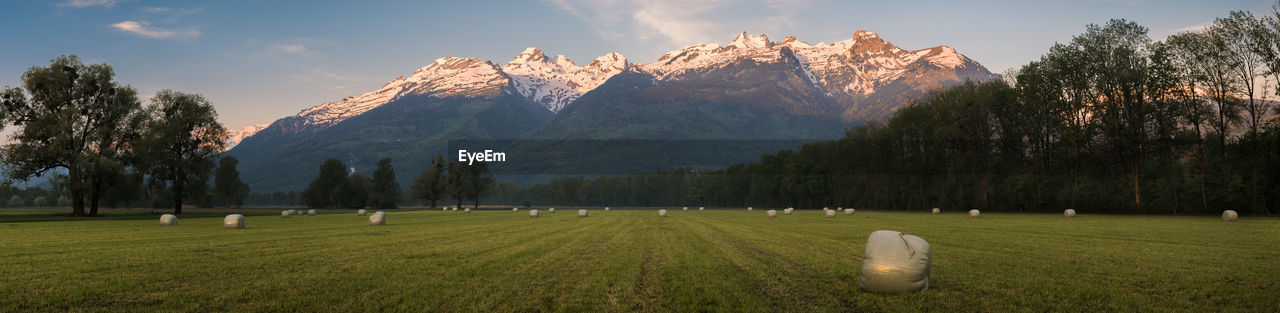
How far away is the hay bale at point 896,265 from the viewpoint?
1079 centimetres

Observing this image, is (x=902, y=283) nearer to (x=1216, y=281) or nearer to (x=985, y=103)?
(x=1216, y=281)

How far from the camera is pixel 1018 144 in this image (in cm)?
7412

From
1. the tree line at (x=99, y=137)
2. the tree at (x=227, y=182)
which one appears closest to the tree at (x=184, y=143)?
the tree line at (x=99, y=137)

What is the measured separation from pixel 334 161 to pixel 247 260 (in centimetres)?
13447

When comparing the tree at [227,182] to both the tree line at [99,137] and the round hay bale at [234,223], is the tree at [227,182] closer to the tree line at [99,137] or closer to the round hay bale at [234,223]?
the tree line at [99,137]

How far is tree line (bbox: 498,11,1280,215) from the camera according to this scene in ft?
164

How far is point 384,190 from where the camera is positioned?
5433 inches

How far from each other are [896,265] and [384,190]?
141362 mm

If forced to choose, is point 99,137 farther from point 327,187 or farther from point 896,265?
point 327,187

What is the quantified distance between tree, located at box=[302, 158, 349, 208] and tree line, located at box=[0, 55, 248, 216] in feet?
228

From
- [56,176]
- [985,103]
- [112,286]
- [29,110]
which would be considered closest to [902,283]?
[112,286]

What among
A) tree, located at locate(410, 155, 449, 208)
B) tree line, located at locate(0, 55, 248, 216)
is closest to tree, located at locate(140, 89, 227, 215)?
tree line, located at locate(0, 55, 248, 216)

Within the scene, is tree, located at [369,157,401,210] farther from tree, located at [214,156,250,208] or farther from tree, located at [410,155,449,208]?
tree, located at [214,156,250,208]

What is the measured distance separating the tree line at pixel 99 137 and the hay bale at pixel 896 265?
197 ft
